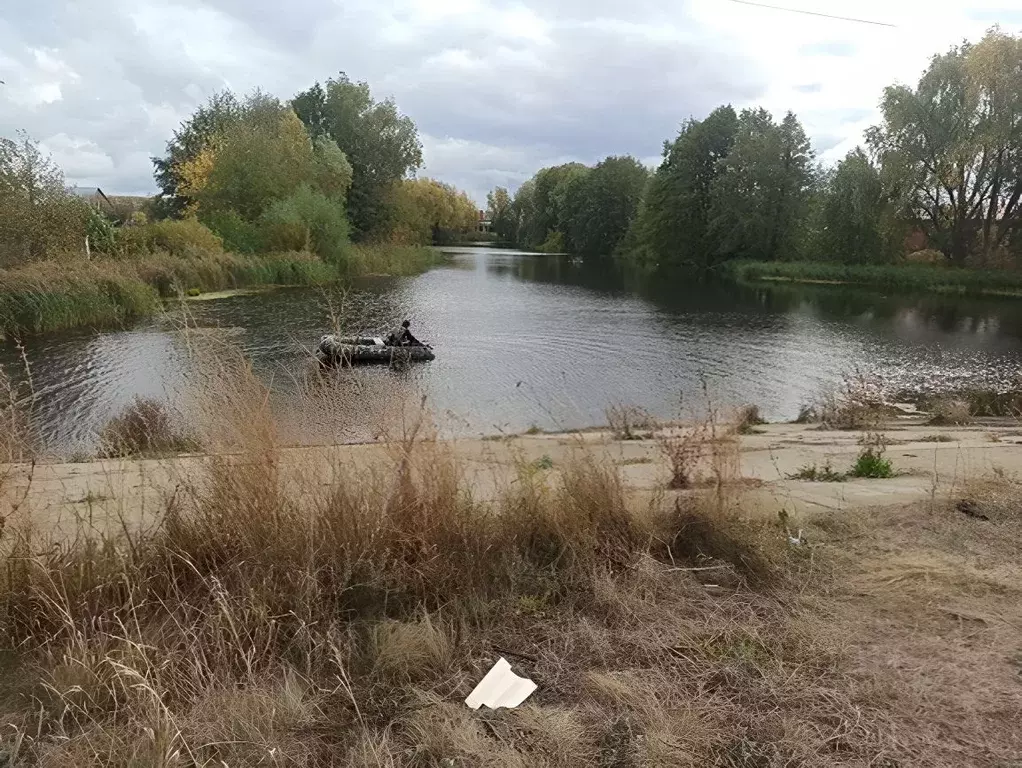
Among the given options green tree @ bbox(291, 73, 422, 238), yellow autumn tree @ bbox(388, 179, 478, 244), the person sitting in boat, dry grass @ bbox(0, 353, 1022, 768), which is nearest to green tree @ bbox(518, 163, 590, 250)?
yellow autumn tree @ bbox(388, 179, 478, 244)

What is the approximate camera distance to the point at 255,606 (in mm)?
3371

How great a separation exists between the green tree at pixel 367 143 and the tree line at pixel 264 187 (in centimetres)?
10

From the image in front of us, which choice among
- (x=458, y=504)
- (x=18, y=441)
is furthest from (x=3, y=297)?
(x=458, y=504)

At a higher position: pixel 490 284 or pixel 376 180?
pixel 376 180

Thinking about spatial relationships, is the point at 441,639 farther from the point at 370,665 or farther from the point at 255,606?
the point at 255,606

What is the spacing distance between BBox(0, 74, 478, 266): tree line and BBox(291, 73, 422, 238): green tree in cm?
10

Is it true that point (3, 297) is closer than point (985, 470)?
No

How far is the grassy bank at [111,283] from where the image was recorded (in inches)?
866

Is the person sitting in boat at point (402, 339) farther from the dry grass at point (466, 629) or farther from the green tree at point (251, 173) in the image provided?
the green tree at point (251, 173)

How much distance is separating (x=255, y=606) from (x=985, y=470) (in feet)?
25.3

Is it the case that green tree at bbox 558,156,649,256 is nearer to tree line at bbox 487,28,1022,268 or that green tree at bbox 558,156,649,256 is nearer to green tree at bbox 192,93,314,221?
tree line at bbox 487,28,1022,268

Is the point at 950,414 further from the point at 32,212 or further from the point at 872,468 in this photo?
the point at 32,212

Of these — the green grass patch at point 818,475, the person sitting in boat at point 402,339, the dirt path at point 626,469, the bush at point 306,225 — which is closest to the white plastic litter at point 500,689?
the dirt path at point 626,469

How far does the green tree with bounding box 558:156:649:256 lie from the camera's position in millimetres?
94438
